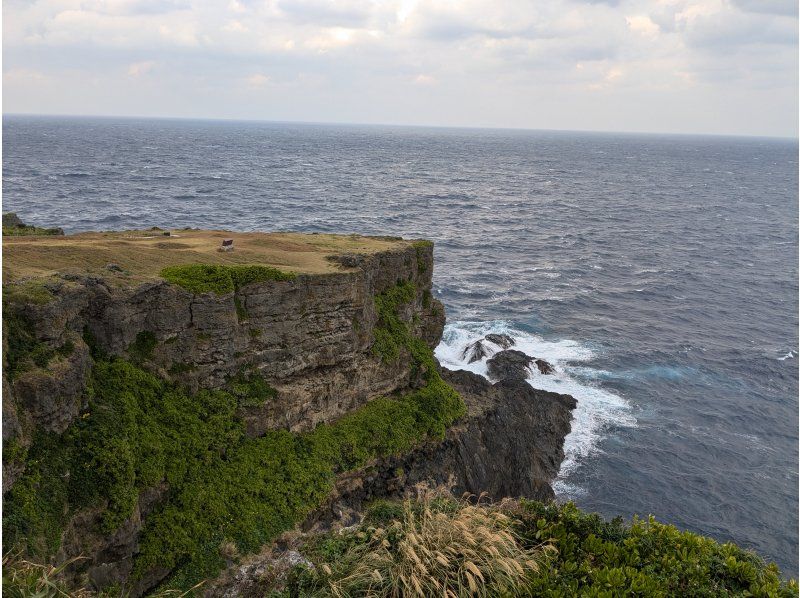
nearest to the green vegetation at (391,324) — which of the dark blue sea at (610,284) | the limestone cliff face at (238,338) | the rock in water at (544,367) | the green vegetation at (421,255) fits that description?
the limestone cliff face at (238,338)

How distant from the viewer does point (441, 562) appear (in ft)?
41.1

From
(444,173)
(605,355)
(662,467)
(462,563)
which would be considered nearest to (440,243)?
(605,355)

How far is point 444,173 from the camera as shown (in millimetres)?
177625

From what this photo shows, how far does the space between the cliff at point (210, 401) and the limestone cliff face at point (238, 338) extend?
7 centimetres

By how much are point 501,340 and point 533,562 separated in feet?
135

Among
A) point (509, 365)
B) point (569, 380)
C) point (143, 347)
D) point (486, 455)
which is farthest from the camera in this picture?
point (569, 380)

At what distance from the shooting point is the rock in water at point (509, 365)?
47.5 metres

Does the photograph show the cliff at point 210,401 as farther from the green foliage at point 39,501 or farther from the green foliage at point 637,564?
the green foliage at point 637,564

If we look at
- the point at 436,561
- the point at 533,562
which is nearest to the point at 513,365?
the point at 533,562

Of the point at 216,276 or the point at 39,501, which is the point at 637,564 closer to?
the point at 39,501

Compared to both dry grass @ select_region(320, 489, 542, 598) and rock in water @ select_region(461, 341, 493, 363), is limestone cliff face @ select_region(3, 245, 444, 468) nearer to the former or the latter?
dry grass @ select_region(320, 489, 542, 598)

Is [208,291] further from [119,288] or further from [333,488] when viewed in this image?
[333,488]

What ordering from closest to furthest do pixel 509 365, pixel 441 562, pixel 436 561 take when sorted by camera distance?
pixel 441 562 → pixel 436 561 → pixel 509 365

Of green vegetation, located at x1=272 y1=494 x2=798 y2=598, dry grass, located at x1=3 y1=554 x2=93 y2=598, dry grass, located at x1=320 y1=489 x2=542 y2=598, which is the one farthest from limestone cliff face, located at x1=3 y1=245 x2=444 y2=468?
dry grass, located at x1=320 y1=489 x2=542 y2=598
